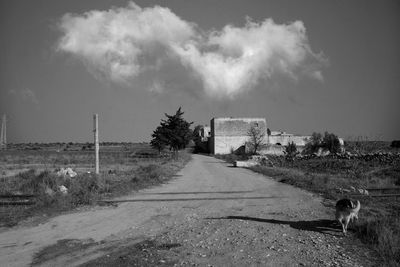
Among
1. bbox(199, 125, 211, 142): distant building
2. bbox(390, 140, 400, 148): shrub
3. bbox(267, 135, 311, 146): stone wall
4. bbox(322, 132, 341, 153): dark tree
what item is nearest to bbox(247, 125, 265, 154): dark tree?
bbox(267, 135, 311, 146): stone wall

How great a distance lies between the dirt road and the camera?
6469mm

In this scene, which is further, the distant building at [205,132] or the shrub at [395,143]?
the distant building at [205,132]

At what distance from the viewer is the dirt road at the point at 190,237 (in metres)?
6.47

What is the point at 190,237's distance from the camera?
795 cm

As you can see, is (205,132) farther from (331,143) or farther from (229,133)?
(331,143)

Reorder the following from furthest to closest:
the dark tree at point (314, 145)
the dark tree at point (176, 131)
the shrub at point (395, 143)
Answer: the shrub at point (395, 143), the dark tree at point (314, 145), the dark tree at point (176, 131)

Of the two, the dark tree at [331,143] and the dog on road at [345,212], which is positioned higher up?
the dark tree at [331,143]

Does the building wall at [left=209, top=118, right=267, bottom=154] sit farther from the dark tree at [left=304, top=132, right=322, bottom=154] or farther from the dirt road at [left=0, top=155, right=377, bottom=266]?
the dirt road at [left=0, top=155, right=377, bottom=266]

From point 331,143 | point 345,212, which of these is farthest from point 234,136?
point 345,212

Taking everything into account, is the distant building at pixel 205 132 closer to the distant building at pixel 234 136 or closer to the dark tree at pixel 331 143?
the distant building at pixel 234 136

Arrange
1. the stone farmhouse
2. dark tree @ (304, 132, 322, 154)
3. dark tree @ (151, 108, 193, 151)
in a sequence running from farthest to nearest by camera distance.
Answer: the stone farmhouse, dark tree @ (304, 132, 322, 154), dark tree @ (151, 108, 193, 151)

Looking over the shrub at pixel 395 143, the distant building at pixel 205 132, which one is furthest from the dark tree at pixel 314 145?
the distant building at pixel 205 132

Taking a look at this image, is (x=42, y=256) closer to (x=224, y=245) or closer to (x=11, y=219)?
(x=224, y=245)

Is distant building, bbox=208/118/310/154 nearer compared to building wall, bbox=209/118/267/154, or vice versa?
distant building, bbox=208/118/310/154
